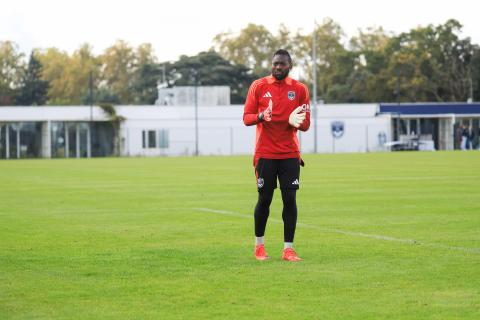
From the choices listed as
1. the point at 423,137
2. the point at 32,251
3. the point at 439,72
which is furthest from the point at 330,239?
the point at 439,72

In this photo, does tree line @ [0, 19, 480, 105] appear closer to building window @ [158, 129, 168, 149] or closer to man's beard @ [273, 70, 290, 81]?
building window @ [158, 129, 168, 149]

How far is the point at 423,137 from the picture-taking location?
9488 centimetres

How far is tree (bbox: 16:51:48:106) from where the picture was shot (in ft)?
483

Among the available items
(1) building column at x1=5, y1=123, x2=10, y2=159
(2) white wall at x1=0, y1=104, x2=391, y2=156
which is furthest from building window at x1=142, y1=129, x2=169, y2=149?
(1) building column at x1=5, y1=123, x2=10, y2=159

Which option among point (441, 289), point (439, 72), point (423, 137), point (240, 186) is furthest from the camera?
point (439, 72)

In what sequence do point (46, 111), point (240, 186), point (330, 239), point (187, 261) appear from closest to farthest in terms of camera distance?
point (187, 261) → point (330, 239) → point (240, 186) → point (46, 111)

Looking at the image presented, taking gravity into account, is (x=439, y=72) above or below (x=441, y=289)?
above

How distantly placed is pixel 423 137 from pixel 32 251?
8469 cm

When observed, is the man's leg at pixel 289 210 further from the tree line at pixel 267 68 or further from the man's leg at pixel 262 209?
the tree line at pixel 267 68

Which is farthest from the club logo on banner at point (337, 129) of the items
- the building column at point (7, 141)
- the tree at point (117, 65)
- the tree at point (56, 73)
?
the tree at point (117, 65)

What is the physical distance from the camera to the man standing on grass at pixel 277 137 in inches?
444

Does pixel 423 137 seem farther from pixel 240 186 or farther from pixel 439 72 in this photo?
pixel 240 186

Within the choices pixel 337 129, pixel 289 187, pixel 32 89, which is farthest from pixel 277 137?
pixel 32 89

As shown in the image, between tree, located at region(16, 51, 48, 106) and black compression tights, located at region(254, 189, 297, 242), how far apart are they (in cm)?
13805
